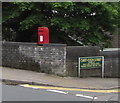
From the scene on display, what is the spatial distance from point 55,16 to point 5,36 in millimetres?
4797

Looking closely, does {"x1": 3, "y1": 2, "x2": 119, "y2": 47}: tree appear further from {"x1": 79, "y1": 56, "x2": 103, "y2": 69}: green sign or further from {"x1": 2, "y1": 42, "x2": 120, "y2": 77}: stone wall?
{"x1": 79, "y1": 56, "x2": 103, "y2": 69}: green sign

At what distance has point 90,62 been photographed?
11078mm

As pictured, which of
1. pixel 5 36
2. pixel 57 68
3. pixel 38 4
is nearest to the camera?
pixel 57 68

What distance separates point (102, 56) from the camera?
11.4m

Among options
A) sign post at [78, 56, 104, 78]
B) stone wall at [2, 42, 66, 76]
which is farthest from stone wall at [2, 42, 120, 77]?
sign post at [78, 56, 104, 78]

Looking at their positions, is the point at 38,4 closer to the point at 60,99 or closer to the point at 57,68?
the point at 57,68

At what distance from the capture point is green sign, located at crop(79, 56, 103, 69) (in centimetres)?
1092

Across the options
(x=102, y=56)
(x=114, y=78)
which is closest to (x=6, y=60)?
(x=102, y=56)

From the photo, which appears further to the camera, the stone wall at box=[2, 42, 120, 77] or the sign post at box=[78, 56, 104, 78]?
the sign post at box=[78, 56, 104, 78]

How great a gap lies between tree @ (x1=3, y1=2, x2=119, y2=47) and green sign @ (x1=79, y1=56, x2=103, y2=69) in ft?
6.59

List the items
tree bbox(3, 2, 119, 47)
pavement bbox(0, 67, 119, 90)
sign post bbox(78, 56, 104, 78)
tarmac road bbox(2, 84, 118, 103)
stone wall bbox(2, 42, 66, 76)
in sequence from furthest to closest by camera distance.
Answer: tree bbox(3, 2, 119, 47)
sign post bbox(78, 56, 104, 78)
stone wall bbox(2, 42, 66, 76)
pavement bbox(0, 67, 119, 90)
tarmac road bbox(2, 84, 118, 103)

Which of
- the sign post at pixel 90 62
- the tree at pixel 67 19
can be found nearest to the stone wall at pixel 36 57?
the sign post at pixel 90 62

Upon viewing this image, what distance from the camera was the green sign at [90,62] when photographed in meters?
10.9

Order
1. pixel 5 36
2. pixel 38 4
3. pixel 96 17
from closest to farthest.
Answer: pixel 38 4 < pixel 96 17 < pixel 5 36
